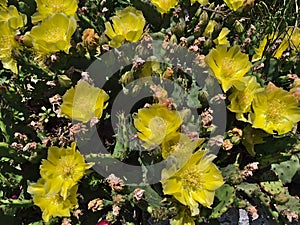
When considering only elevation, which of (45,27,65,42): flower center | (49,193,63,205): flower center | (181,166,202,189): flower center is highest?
(45,27,65,42): flower center

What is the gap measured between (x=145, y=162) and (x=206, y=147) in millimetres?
184

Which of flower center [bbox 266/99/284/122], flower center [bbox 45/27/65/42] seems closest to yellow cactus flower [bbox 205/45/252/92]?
flower center [bbox 266/99/284/122]

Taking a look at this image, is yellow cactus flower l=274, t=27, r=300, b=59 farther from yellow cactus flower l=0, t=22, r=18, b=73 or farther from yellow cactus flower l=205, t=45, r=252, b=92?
yellow cactus flower l=0, t=22, r=18, b=73

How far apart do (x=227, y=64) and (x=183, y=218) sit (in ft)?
1.60

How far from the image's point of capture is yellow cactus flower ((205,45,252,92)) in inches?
65.1

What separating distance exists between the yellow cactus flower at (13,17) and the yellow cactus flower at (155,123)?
0.51 m

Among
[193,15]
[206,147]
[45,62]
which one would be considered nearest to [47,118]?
[45,62]

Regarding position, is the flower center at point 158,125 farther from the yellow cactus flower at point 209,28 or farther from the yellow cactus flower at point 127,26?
the yellow cactus flower at point 209,28

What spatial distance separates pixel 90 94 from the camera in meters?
1.57

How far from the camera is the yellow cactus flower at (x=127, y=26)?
1658 mm

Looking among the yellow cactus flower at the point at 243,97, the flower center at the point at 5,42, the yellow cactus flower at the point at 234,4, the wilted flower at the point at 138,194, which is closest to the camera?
the wilted flower at the point at 138,194

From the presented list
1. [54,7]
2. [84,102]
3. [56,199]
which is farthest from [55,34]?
[56,199]

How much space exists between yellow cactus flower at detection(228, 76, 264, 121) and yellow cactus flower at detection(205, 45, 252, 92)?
4 cm

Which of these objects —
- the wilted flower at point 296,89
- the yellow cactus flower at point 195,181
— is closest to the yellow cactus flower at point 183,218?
the yellow cactus flower at point 195,181
